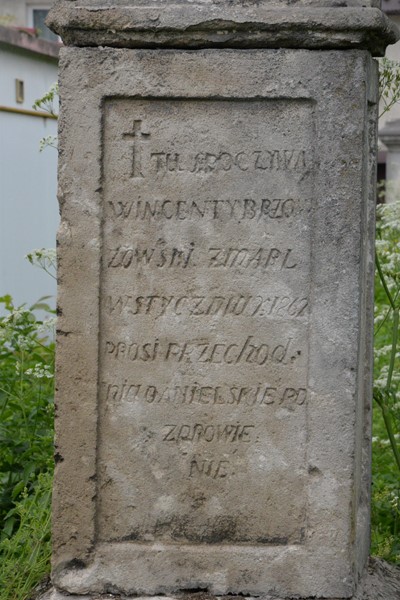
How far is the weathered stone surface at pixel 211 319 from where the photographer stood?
Answer: 3.36 meters

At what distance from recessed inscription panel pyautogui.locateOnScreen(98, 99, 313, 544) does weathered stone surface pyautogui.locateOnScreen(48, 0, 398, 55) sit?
18cm

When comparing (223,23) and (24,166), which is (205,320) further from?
(24,166)

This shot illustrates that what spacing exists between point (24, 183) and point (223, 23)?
6057 millimetres

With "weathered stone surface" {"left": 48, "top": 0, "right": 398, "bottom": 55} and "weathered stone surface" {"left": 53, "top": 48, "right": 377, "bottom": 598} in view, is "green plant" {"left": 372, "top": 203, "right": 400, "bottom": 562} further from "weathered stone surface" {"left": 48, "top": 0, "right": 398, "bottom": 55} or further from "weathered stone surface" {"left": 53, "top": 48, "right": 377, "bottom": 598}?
"weathered stone surface" {"left": 48, "top": 0, "right": 398, "bottom": 55}

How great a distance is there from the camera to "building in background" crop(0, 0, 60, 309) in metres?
8.77

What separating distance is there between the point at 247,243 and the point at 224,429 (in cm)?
56

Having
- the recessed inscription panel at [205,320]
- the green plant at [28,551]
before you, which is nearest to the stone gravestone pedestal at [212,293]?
the recessed inscription panel at [205,320]

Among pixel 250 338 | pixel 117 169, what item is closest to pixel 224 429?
pixel 250 338

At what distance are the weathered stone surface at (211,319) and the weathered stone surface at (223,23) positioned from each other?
0.04 m

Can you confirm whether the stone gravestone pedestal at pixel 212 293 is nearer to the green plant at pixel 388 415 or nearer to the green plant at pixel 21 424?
the green plant at pixel 388 415

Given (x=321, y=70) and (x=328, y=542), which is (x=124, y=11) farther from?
(x=328, y=542)

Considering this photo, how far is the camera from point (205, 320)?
11.3 feet

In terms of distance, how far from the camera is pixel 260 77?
3338 millimetres

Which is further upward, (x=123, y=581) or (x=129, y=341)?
(x=129, y=341)
